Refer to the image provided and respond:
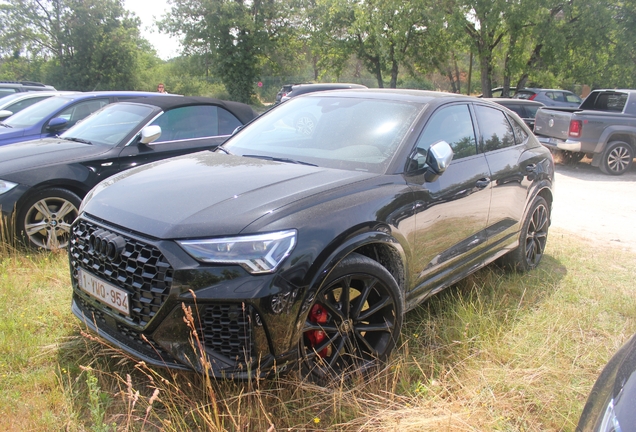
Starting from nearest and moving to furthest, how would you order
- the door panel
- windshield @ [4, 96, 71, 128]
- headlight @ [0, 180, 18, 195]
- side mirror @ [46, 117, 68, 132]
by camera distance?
1. the door panel
2. headlight @ [0, 180, 18, 195]
3. side mirror @ [46, 117, 68, 132]
4. windshield @ [4, 96, 71, 128]

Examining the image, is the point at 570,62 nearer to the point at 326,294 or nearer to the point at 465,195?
the point at 465,195

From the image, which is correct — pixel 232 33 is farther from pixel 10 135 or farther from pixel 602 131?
pixel 10 135

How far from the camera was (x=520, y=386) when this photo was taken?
2.83 m

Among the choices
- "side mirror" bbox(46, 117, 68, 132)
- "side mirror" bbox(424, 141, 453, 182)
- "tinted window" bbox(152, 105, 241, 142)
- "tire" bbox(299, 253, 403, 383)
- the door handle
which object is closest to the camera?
"tire" bbox(299, 253, 403, 383)

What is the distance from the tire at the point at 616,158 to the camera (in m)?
10.8

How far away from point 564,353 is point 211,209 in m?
2.43

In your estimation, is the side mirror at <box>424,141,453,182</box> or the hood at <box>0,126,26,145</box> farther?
the hood at <box>0,126,26,145</box>

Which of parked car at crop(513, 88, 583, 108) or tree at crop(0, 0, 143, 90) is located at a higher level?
tree at crop(0, 0, 143, 90)

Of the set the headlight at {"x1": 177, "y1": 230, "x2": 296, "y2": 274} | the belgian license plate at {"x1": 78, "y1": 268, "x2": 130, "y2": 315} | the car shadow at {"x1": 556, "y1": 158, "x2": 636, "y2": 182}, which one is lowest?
the car shadow at {"x1": 556, "y1": 158, "x2": 636, "y2": 182}

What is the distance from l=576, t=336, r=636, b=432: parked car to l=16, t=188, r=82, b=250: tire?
168 inches

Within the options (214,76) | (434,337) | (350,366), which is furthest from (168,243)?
(214,76)

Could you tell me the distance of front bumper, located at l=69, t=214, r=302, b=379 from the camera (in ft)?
7.35

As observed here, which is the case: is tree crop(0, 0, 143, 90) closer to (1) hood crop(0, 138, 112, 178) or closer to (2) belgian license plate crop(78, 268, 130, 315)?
(1) hood crop(0, 138, 112, 178)

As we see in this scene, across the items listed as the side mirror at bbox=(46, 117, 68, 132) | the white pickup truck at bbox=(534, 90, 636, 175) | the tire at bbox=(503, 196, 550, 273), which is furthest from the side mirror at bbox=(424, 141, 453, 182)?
the white pickup truck at bbox=(534, 90, 636, 175)
